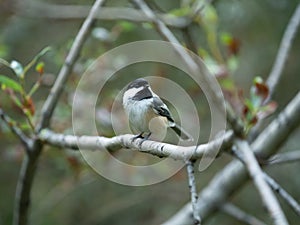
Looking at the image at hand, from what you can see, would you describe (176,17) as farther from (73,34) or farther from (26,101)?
(73,34)

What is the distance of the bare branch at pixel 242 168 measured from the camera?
2.02 m

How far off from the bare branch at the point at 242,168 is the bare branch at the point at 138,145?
734mm

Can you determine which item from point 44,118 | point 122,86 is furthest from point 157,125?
point 122,86

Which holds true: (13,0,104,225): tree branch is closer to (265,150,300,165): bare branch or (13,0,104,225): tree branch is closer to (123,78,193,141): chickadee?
(123,78,193,141): chickadee

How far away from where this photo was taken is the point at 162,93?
2.34m

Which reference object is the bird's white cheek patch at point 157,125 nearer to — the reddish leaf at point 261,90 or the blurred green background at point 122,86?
the reddish leaf at point 261,90

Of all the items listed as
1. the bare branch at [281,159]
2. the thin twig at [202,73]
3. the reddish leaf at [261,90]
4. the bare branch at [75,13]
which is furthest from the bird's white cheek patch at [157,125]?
the bare branch at [75,13]

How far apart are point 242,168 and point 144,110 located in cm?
105

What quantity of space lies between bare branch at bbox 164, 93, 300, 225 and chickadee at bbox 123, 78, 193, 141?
2.56 ft

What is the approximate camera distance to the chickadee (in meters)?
1.30

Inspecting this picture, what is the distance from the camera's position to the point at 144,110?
130 cm

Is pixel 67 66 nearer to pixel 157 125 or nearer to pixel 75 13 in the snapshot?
pixel 75 13

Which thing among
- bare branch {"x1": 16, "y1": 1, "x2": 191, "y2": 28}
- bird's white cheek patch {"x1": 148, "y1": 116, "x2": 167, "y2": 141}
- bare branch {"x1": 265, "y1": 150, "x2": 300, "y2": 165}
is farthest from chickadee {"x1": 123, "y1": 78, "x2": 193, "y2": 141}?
bare branch {"x1": 16, "y1": 1, "x2": 191, "y2": 28}

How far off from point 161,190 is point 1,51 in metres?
1.49
